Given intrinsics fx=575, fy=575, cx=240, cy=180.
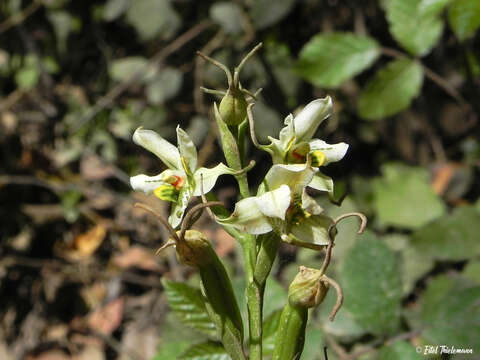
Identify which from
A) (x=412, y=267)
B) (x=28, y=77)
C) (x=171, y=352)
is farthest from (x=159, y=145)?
(x=28, y=77)

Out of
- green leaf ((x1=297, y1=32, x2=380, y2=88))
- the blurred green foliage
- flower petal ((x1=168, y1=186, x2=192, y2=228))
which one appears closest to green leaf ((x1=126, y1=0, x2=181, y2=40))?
the blurred green foliage

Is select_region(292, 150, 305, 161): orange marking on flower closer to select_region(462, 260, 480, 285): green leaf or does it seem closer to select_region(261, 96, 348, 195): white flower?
select_region(261, 96, 348, 195): white flower

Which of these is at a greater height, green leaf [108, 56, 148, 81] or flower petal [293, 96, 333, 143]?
green leaf [108, 56, 148, 81]

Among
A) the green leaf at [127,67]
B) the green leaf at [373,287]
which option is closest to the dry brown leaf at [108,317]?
the green leaf at [127,67]

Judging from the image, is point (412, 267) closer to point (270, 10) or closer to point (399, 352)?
point (399, 352)

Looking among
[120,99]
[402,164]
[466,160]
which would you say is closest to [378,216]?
[402,164]

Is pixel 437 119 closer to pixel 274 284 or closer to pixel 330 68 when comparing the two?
pixel 330 68
